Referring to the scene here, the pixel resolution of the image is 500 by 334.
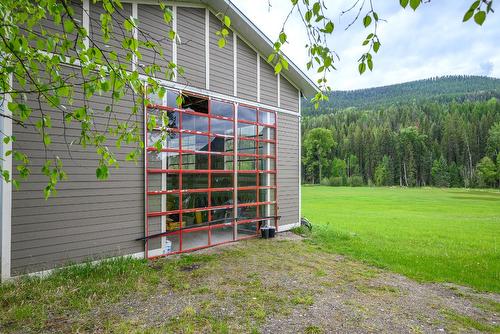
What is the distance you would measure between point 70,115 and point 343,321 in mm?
3955

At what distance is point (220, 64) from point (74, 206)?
504 cm

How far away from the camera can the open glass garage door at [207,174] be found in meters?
6.74

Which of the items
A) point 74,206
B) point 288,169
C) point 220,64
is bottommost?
point 74,206

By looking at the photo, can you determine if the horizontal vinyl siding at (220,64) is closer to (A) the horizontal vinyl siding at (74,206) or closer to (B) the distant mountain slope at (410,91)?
(A) the horizontal vinyl siding at (74,206)

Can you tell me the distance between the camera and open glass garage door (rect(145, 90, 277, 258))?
6.74 meters

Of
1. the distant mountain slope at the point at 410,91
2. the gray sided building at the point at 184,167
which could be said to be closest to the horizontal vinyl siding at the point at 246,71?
the gray sided building at the point at 184,167

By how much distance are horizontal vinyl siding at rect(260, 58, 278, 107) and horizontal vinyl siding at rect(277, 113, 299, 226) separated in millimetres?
627

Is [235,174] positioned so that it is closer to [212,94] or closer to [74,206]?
[212,94]

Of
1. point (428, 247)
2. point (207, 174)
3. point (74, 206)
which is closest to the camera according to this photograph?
point (74, 206)

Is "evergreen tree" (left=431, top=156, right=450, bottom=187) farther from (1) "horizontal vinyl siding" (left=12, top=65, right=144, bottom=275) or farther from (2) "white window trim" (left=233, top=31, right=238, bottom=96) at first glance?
(1) "horizontal vinyl siding" (left=12, top=65, right=144, bottom=275)

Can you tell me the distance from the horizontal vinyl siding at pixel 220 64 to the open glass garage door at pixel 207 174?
1.39 ft

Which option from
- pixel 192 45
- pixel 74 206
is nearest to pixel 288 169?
pixel 192 45

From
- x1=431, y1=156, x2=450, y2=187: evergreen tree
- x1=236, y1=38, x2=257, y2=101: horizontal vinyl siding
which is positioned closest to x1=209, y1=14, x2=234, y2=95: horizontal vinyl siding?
x1=236, y1=38, x2=257, y2=101: horizontal vinyl siding

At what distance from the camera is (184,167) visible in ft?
23.6
